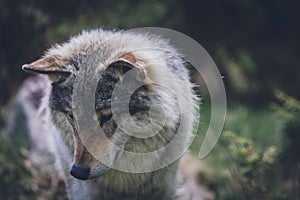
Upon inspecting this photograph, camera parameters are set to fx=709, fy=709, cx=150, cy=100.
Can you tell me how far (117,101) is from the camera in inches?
186

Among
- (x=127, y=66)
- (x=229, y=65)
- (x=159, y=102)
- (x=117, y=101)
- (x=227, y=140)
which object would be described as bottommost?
(x=117, y=101)

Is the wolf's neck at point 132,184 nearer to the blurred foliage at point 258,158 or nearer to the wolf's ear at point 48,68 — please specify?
the blurred foliage at point 258,158

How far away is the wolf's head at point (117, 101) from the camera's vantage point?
4.70 m

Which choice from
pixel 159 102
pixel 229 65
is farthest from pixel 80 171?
pixel 229 65

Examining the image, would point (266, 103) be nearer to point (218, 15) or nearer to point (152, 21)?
point (218, 15)

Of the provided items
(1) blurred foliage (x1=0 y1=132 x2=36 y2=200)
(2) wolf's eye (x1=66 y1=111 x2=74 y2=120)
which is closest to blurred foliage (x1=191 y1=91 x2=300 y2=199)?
(2) wolf's eye (x1=66 y1=111 x2=74 y2=120)

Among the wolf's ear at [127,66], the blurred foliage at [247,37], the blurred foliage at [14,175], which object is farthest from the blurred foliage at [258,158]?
the blurred foliage at [14,175]

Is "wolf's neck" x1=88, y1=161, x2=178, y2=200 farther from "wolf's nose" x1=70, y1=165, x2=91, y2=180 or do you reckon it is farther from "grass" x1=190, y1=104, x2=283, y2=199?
"grass" x1=190, y1=104, x2=283, y2=199

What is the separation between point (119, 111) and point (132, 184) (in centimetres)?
83

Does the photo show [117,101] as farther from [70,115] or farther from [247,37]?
[247,37]

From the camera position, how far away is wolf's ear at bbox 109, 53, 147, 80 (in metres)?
4.67

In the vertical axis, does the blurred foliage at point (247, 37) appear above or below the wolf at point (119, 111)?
above

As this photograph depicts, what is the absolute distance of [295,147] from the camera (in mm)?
6176

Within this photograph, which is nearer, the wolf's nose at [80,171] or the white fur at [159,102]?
the wolf's nose at [80,171]
